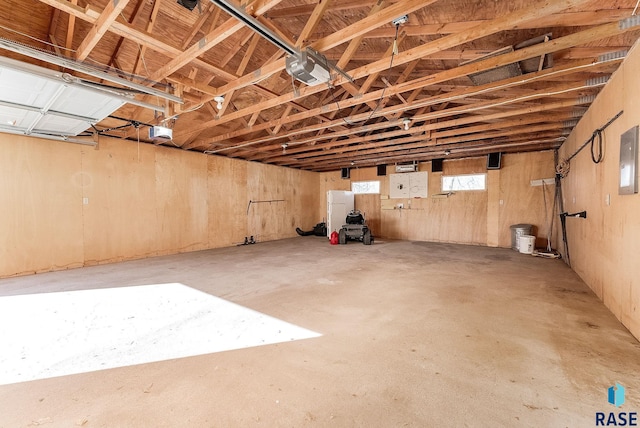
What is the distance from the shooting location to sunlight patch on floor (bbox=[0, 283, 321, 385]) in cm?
194

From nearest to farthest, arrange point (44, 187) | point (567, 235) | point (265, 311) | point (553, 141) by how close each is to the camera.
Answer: point (265, 311) → point (44, 187) → point (567, 235) → point (553, 141)

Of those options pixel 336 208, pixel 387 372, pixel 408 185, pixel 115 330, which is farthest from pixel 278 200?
pixel 387 372

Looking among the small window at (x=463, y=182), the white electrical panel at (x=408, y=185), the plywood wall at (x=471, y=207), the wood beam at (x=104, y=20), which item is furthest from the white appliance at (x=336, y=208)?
the wood beam at (x=104, y=20)

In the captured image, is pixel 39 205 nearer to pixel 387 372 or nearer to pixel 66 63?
pixel 66 63

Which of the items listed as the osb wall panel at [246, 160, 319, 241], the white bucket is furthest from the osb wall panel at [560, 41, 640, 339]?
the osb wall panel at [246, 160, 319, 241]

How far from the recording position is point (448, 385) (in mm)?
1632

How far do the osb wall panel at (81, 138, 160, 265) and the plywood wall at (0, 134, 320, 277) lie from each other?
0.6 inches

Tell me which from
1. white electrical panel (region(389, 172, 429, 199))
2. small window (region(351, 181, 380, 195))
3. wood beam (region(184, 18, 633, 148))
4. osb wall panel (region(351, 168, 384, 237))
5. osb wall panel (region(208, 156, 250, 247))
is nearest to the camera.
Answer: wood beam (region(184, 18, 633, 148))

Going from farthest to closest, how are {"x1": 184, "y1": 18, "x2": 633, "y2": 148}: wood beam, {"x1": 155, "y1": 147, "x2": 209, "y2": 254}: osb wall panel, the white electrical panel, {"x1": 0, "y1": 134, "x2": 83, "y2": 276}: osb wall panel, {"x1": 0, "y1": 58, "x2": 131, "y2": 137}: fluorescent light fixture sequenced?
the white electrical panel < {"x1": 155, "y1": 147, "x2": 209, "y2": 254}: osb wall panel < {"x1": 0, "y1": 134, "x2": 83, "y2": 276}: osb wall panel < {"x1": 0, "y1": 58, "x2": 131, "y2": 137}: fluorescent light fixture < {"x1": 184, "y1": 18, "x2": 633, "y2": 148}: wood beam

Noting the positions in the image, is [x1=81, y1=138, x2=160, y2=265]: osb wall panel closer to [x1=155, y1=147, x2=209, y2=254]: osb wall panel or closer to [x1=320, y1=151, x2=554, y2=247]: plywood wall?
[x1=155, y1=147, x2=209, y2=254]: osb wall panel

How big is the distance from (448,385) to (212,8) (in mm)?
4035

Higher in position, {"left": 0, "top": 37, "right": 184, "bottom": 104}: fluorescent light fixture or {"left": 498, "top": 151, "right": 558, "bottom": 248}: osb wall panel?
{"left": 0, "top": 37, "right": 184, "bottom": 104}: fluorescent light fixture

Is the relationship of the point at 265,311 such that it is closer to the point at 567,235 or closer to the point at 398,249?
the point at 398,249

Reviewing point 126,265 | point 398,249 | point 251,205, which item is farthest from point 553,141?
point 126,265
